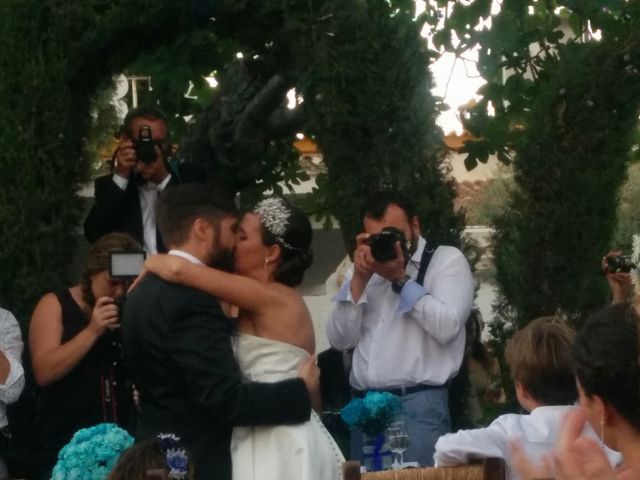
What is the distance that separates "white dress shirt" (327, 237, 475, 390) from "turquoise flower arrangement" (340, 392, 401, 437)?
0.37 metres

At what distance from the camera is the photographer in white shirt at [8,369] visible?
204 inches

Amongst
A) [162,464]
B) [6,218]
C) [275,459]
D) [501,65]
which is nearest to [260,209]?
[275,459]

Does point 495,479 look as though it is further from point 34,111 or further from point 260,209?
point 34,111

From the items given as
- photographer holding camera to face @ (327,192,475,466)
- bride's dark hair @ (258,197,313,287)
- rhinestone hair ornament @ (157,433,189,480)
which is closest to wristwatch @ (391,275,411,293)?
photographer holding camera to face @ (327,192,475,466)

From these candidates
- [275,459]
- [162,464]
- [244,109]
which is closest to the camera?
[162,464]

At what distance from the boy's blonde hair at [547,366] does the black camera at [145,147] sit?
207 cm

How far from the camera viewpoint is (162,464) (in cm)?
362

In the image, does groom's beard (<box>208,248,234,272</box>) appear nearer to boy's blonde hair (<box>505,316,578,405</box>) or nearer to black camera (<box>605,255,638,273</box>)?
boy's blonde hair (<box>505,316,578,405</box>)

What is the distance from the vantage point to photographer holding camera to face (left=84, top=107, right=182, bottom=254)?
222 inches

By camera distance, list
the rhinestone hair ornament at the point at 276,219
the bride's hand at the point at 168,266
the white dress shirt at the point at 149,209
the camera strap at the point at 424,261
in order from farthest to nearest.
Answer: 1. the white dress shirt at the point at 149,209
2. the camera strap at the point at 424,261
3. the rhinestone hair ornament at the point at 276,219
4. the bride's hand at the point at 168,266

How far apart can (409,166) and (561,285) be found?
0.81 metres

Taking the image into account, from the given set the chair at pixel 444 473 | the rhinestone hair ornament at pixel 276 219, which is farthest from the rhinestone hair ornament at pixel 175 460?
the rhinestone hair ornament at pixel 276 219

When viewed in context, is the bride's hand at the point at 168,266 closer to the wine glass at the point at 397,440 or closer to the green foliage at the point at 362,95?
the wine glass at the point at 397,440

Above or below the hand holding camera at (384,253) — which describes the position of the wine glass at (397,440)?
below
